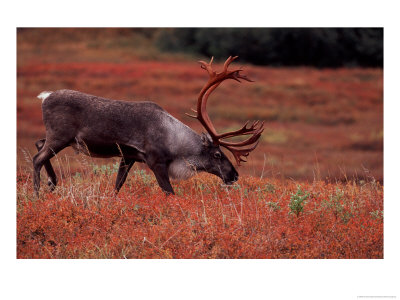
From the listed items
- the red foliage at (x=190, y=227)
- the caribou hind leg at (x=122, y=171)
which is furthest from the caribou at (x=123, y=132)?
the red foliage at (x=190, y=227)

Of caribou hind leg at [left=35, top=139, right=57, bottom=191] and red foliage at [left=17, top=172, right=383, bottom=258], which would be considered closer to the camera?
red foliage at [left=17, top=172, right=383, bottom=258]

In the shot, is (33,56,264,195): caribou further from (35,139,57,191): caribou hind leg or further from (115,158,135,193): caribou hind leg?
(115,158,135,193): caribou hind leg

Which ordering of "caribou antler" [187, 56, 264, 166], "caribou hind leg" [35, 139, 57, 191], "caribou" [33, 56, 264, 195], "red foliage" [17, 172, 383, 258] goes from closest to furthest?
"red foliage" [17, 172, 383, 258], "caribou" [33, 56, 264, 195], "caribou antler" [187, 56, 264, 166], "caribou hind leg" [35, 139, 57, 191]

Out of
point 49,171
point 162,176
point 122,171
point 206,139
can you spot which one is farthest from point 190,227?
point 49,171

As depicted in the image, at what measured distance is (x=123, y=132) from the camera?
7.71 meters

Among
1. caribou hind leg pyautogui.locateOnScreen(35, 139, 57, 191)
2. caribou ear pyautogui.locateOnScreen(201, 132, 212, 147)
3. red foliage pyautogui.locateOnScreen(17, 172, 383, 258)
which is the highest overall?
caribou ear pyautogui.locateOnScreen(201, 132, 212, 147)

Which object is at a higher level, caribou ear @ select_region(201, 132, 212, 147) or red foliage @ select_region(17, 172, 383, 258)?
caribou ear @ select_region(201, 132, 212, 147)

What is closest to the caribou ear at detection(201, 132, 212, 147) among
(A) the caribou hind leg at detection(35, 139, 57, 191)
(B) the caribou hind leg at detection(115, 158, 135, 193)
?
(B) the caribou hind leg at detection(115, 158, 135, 193)

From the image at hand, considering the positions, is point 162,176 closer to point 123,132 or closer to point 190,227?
point 123,132

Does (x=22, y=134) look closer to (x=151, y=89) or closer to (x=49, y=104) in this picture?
(x=49, y=104)

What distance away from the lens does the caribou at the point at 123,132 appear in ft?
25.2

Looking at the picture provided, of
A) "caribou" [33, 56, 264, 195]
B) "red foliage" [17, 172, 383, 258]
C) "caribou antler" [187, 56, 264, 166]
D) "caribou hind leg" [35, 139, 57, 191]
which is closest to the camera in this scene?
"red foliage" [17, 172, 383, 258]

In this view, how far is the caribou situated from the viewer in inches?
302

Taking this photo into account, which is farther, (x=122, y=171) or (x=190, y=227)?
(x=122, y=171)
